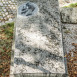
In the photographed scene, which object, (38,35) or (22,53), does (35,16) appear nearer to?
(38,35)

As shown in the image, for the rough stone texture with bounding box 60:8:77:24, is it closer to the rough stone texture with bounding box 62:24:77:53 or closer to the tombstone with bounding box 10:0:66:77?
the rough stone texture with bounding box 62:24:77:53

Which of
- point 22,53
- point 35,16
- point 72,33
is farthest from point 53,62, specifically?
point 72,33

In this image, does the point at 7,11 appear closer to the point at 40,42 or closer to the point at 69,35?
the point at 69,35

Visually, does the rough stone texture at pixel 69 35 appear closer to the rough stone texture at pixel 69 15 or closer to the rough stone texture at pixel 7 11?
the rough stone texture at pixel 69 15

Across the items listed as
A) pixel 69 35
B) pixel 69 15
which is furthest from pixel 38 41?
pixel 69 15

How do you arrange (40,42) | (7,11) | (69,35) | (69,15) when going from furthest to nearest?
(7,11) < (69,15) < (69,35) < (40,42)

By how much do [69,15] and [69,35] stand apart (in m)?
0.96

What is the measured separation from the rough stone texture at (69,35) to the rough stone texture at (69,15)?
220 millimetres

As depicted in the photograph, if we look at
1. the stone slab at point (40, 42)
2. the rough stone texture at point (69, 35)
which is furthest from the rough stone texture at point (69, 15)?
the stone slab at point (40, 42)

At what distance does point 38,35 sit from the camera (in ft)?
11.3

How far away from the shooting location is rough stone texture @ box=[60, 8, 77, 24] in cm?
544

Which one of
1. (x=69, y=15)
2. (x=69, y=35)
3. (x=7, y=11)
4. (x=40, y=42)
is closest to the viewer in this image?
(x=40, y=42)

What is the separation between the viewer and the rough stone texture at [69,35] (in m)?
4.60

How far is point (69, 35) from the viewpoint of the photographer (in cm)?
502
